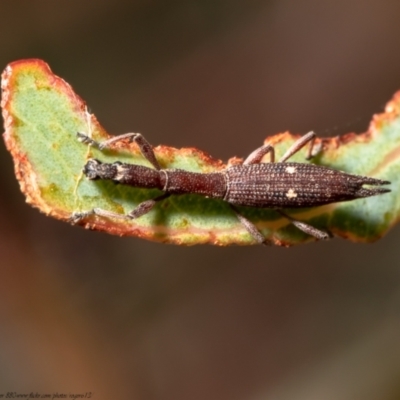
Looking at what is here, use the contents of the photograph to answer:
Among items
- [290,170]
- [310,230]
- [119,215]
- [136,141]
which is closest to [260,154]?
[290,170]

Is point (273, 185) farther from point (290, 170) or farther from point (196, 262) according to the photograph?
point (196, 262)

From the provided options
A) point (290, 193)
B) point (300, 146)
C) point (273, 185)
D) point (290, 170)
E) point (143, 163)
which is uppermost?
point (300, 146)

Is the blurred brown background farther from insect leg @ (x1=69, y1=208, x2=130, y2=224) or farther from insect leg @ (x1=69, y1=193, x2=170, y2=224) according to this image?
insect leg @ (x1=69, y1=208, x2=130, y2=224)

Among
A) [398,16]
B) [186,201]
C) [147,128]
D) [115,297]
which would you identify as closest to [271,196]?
[186,201]

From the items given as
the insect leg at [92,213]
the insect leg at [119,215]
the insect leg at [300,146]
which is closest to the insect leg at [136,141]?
the insect leg at [119,215]

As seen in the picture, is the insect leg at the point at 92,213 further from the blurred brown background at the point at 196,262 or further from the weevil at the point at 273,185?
the blurred brown background at the point at 196,262

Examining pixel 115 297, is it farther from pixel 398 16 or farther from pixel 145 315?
pixel 398 16
